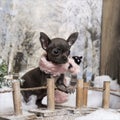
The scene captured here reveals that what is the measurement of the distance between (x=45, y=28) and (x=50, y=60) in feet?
0.98

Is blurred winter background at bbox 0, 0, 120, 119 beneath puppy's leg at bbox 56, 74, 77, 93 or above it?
above

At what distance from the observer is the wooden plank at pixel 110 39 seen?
4.55 ft

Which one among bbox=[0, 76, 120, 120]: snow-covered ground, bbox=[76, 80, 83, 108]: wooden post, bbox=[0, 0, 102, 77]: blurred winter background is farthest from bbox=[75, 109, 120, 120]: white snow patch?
bbox=[0, 0, 102, 77]: blurred winter background

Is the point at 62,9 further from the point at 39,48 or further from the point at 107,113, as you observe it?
the point at 107,113

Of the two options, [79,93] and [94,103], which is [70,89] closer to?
[79,93]

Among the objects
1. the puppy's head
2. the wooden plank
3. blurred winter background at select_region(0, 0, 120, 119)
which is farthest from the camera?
the wooden plank

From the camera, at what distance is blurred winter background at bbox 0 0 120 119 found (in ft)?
4.19

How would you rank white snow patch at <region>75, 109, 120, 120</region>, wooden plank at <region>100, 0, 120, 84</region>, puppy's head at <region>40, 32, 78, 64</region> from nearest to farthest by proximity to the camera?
white snow patch at <region>75, 109, 120, 120</region> → puppy's head at <region>40, 32, 78, 64</region> → wooden plank at <region>100, 0, 120, 84</region>

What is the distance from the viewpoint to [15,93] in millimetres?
957

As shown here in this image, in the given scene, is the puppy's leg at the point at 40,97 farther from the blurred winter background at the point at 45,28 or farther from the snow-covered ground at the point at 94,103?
the blurred winter background at the point at 45,28

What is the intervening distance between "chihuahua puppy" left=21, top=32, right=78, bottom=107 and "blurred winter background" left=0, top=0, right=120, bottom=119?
0.38ft

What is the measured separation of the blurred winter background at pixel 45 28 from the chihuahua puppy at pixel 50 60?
0.12 metres

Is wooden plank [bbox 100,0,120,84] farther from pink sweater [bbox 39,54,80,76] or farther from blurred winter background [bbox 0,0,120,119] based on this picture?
pink sweater [bbox 39,54,80,76]

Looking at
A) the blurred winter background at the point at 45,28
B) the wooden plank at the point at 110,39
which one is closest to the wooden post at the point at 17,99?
the blurred winter background at the point at 45,28
